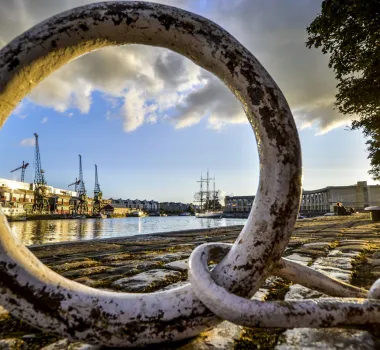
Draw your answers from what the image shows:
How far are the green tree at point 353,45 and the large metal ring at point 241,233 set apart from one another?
29.0 ft

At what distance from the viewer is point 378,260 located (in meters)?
2.99

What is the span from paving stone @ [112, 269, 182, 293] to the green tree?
8.81 meters

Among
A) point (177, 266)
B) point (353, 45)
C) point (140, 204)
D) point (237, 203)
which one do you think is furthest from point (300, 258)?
point (140, 204)

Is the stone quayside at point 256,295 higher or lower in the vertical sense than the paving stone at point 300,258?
higher

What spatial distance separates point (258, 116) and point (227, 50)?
0.29 m

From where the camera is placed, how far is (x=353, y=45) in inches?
348

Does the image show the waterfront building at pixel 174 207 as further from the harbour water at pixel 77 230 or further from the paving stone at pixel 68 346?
the paving stone at pixel 68 346

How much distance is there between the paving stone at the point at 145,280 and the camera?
2025 millimetres

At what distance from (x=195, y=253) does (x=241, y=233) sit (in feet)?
0.65

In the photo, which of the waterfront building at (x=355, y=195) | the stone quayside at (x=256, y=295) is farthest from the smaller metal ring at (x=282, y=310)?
the waterfront building at (x=355, y=195)

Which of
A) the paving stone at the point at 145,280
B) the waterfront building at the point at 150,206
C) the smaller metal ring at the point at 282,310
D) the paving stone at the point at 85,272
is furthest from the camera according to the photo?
the waterfront building at the point at 150,206

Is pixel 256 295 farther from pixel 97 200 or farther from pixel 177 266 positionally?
→ pixel 97 200

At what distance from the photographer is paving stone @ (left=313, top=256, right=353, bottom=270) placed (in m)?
2.73

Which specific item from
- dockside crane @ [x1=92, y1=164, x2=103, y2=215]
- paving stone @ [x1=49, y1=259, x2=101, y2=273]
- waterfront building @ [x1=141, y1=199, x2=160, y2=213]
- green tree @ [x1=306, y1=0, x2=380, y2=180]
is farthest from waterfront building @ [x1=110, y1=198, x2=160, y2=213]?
paving stone @ [x1=49, y1=259, x2=101, y2=273]
